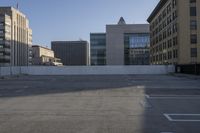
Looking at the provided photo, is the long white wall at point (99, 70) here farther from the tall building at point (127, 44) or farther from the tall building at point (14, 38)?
the tall building at point (14, 38)

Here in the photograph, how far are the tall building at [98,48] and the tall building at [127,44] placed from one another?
26.0 feet

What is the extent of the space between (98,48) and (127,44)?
52.3ft

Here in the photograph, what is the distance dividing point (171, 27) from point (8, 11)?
317ft

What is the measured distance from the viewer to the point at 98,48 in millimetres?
156000

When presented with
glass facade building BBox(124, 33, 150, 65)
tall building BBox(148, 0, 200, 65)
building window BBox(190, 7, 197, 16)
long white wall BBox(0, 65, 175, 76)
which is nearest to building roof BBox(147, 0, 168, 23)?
tall building BBox(148, 0, 200, 65)

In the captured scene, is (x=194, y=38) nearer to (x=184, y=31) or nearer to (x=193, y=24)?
(x=184, y=31)

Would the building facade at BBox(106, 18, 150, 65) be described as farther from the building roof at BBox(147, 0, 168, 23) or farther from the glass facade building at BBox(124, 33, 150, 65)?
the building roof at BBox(147, 0, 168, 23)

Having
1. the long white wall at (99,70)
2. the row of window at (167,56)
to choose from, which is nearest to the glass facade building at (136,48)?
the row of window at (167,56)

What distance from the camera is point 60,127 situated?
34.2 ft

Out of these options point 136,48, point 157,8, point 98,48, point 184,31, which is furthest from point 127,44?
point 184,31

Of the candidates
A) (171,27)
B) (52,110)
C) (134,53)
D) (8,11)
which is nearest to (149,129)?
(52,110)

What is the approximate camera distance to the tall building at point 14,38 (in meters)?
152

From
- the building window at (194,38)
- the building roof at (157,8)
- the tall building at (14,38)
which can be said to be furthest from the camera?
the tall building at (14,38)

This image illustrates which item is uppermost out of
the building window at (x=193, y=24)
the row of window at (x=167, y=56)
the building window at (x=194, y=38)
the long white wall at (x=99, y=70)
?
the building window at (x=193, y=24)
